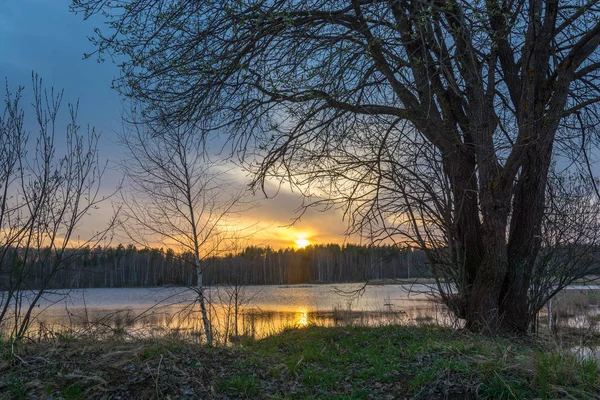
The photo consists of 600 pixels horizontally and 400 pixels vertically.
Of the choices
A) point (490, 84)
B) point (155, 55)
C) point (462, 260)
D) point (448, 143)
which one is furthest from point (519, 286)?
point (155, 55)

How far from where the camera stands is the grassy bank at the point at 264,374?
355cm

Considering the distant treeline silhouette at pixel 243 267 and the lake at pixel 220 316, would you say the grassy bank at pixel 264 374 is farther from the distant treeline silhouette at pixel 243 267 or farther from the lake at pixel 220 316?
the distant treeline silhouette at pixel 243 267

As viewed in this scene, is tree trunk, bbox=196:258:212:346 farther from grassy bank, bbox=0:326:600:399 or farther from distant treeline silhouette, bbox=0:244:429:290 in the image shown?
grassy bank, bbox=0:326:600:399

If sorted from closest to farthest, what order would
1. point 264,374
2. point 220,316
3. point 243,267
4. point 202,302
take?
point 264,374 → point 202,302 → point 243,267 → point 220,316

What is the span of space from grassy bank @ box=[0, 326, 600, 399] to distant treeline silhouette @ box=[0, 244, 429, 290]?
6.42 feet

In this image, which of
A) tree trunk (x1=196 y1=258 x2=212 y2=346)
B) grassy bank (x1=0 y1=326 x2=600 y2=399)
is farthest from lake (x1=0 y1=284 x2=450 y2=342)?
grassy bank (x1=0 y1=326 x2=600 y2=399)

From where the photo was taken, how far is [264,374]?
4352mm

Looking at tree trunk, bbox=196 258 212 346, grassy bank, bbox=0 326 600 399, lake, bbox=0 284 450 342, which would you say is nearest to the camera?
grassy bank, bbox=0 326 600 399

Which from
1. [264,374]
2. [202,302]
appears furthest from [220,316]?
[264,374]

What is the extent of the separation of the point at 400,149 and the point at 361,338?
3.40m

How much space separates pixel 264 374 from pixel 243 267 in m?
11.5

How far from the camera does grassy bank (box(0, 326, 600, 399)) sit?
3.55m

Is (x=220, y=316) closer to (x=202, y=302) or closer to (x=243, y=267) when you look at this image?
(x=243, y=267)

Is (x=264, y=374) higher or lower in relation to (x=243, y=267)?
lower
